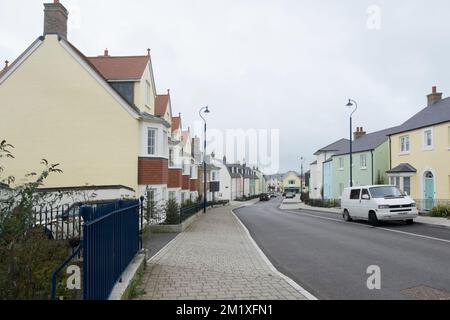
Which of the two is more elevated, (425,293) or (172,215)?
(172,215)

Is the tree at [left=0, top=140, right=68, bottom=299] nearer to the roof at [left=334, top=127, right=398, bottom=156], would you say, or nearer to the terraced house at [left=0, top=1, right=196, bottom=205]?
the terraced house at [left=0, top=1, right=196, bottom=205]

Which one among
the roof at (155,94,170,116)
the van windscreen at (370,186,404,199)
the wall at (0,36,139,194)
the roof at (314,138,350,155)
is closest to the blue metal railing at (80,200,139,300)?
the wall at (0,36,139,194)

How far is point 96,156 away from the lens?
1927 cm

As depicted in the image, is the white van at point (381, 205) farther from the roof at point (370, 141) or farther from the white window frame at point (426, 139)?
the roof at point (370, 141)

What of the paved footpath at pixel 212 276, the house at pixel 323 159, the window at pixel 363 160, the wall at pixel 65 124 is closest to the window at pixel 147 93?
the wall at pixel 65 124

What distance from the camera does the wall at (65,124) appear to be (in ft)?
62.1

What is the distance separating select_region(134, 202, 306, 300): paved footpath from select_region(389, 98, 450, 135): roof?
19.2m

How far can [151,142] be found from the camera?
66.5 feet

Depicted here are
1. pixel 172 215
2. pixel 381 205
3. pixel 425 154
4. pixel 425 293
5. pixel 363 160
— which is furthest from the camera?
pixel 363 160

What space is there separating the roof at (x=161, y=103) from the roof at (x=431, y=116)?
1849 centimetres

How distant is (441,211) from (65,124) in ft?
69.3

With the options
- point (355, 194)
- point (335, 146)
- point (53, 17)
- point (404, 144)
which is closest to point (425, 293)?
point (355, 194)

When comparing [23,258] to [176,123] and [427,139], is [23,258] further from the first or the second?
[176,123]

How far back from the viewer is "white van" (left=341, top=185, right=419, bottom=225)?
16734 millimetres
